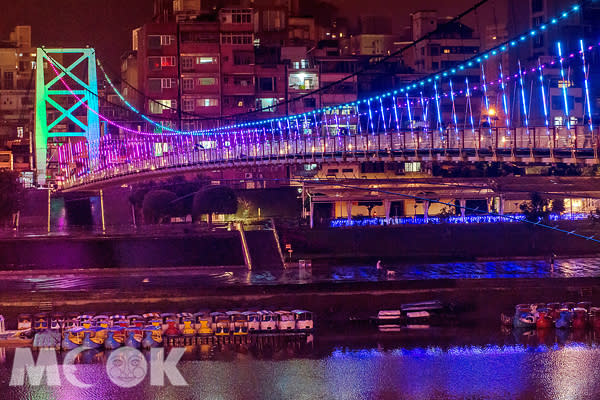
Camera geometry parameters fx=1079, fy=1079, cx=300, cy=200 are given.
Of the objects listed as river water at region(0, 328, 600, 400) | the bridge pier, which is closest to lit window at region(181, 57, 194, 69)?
the bridge pier

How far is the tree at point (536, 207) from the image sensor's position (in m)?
26.3

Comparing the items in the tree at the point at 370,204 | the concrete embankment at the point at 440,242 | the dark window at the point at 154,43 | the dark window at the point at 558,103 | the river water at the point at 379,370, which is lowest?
the river water at the point at 379,370

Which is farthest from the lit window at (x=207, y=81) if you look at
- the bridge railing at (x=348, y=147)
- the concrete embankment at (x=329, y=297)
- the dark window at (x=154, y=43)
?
the concrete embankment at (x=329, y=297)

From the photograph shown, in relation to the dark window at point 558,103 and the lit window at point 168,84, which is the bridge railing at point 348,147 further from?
the dark window at point 558,103

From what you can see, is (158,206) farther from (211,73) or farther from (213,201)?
(211,73)

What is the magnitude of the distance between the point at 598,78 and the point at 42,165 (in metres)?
15.8

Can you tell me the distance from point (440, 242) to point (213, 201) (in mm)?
6098

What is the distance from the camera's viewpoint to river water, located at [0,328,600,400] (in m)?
14.2

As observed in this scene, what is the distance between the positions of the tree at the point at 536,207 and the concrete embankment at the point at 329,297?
23.1ft

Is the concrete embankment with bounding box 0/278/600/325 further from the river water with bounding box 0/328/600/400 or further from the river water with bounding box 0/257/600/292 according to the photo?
the river water with bounding box 0/328/600/400

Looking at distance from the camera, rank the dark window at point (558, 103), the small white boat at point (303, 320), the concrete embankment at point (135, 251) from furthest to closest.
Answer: the dark window at point (558, 103) < the concrete embankment at point (135, 251) < the small white boat at point (303, 320)

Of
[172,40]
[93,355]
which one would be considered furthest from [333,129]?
[93,355]

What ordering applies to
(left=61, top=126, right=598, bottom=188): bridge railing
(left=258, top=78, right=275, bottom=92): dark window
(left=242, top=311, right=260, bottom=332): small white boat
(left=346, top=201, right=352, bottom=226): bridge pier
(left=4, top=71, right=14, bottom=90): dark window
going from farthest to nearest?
(left=4, top=71, right=14, bottom=90): dark window, (left=258, top=78, right=275, bottom=92): dark window, (left=346, top=201, right=352, bottom=226): bridge pier, (left=242, top=311, right=260, bottom=332): small white boat, (left=61, top=126, right=598, bottom=188): bridge railing

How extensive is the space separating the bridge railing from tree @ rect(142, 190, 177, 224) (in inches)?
30.1
